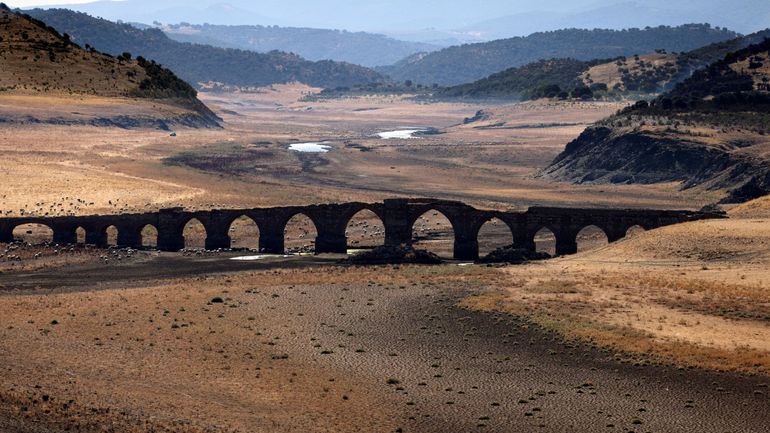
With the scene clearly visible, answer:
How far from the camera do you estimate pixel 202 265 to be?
244ft

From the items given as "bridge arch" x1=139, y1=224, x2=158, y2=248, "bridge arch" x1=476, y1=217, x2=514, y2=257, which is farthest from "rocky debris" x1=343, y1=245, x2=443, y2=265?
"bridge arch" x1=139, y1=224, x2=158, y2=248

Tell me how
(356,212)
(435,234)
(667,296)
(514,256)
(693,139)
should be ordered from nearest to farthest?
(667,296), (514,256), (356,212), (435,234), (693,139)

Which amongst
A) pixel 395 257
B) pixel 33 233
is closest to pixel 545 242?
pixel 395 257

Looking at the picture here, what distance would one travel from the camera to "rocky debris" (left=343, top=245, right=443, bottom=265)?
7444 centimetres

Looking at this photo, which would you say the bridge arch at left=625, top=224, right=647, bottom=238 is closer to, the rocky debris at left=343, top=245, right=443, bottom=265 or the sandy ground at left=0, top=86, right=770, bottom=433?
the sandy ground at left=0, top=86, right=770, bottom=433

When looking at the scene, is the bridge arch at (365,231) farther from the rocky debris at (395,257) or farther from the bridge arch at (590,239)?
the bridge arch at (590,239)

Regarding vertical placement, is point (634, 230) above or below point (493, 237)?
above

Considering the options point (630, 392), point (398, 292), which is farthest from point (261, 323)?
point (630, 392)

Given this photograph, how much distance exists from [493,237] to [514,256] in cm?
1434

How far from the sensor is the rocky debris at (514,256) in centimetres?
7419

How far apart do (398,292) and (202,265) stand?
16504mm

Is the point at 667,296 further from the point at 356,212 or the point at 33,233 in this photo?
the point at 33,233

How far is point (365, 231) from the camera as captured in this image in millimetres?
90938

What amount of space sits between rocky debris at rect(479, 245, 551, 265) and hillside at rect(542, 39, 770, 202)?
36.3 metres
